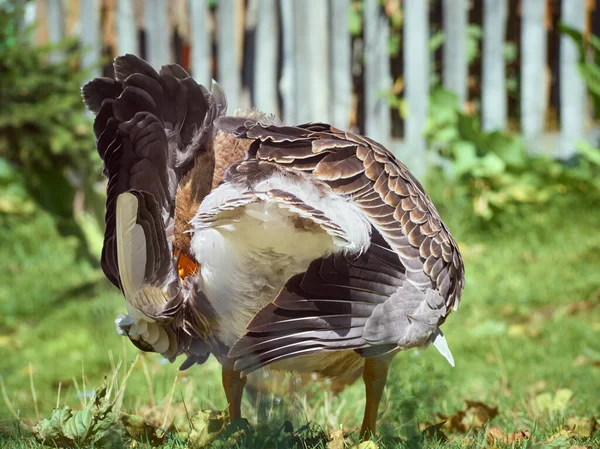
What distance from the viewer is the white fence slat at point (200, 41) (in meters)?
6.71

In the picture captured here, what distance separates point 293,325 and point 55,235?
5.09m

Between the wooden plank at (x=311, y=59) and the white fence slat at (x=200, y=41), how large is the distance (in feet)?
2.73

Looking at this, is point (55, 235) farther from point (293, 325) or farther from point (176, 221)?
point (293, 325)

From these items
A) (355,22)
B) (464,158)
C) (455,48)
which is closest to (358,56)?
(355,22)

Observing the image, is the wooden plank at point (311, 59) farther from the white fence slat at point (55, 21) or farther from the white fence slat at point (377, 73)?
the white fence slat at point (55, 21)

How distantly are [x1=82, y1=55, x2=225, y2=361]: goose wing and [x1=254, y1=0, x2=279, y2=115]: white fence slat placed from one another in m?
3.98

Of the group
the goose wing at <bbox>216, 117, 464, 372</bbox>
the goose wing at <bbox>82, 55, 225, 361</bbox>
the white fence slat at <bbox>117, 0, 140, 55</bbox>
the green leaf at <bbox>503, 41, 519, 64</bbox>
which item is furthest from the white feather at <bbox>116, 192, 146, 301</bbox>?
Answer: the green leaf at <bbox>503, 41, 519, 64</bbox>

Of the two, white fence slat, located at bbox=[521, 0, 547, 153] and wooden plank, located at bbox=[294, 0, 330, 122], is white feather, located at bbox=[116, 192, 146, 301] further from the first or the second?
white fence slat, located at bbox=[521, 0, 547, 153]

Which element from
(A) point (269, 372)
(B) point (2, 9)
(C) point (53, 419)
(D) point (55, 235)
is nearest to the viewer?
(C) point (53, 419)

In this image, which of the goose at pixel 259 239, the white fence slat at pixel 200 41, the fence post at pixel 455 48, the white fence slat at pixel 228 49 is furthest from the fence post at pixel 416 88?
the goose at pixel 259 239

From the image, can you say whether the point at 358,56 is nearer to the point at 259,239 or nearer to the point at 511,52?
the point at 511,52

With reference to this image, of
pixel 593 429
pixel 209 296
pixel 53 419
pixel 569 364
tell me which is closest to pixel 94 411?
pixel 53 419

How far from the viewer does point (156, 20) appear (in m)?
6.89

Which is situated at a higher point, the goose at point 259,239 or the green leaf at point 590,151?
the goose at point 259,239
